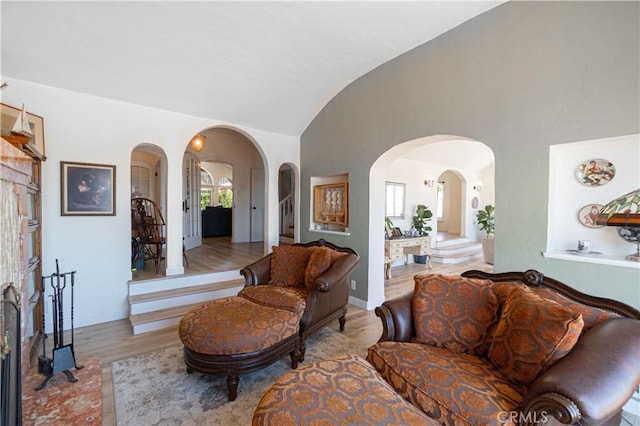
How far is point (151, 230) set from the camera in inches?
168

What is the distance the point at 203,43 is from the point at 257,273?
8.03 feet

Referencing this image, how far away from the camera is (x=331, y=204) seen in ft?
15.0

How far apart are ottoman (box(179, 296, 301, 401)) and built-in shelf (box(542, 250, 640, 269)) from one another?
86.8 inches

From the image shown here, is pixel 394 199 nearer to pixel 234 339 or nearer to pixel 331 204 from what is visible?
pixel 331 204

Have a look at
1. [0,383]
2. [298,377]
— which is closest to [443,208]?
[298,377]

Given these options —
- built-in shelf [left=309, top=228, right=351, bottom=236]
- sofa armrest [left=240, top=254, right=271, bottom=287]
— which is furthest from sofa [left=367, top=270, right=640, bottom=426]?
built-in shelf [left=309, top=228, right=351, bottom=236]

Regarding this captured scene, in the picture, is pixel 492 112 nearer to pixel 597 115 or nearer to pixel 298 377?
pixel 597 115

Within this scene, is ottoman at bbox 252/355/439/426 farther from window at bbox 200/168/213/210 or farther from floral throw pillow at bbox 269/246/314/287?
window at bbox 200/168/213/210

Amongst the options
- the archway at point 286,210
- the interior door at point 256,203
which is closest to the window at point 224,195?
the archway at point 286,210

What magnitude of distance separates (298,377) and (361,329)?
197cm

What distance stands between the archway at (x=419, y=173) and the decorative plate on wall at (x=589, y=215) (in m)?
1.10

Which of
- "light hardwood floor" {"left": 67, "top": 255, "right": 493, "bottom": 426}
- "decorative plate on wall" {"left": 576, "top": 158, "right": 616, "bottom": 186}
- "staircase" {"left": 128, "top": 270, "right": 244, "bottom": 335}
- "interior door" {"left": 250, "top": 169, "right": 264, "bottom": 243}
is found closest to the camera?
"decorative plate on wall" {"left": 576, "top": 158, "right": 616, "bottom": 186}

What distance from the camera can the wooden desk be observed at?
534cm

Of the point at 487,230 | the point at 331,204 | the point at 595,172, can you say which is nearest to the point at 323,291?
the point at 331,204
